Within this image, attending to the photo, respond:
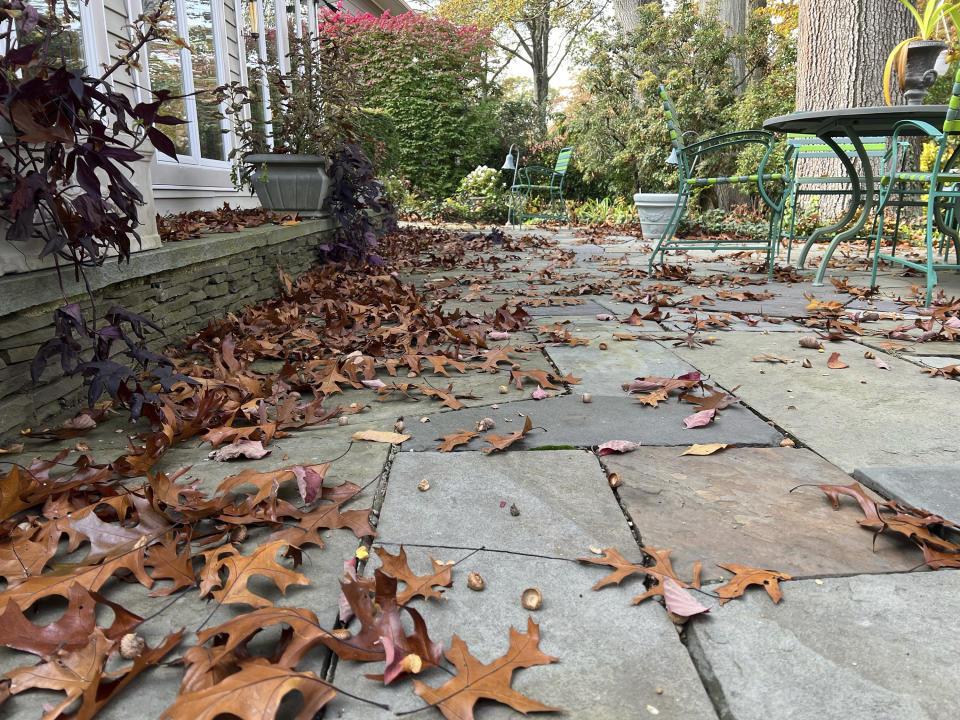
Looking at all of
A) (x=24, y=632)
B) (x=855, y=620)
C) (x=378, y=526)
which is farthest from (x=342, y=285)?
(x=855, y=620)

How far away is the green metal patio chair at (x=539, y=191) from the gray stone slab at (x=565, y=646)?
815 centimetres

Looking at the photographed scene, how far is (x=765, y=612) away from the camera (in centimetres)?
101

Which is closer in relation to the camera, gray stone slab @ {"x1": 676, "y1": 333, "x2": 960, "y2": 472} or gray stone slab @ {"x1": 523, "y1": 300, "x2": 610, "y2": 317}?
gray stone slab @ {"x1": 676, "y1": 333, "x2": 960, "y2": 472}

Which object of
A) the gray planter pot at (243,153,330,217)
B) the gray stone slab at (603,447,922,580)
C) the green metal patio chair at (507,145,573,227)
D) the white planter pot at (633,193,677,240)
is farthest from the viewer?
the green metal patio chair at (507,145,573,227)

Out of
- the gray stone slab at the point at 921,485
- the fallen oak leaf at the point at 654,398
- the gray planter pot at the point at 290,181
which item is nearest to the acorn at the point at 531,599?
the gray stone slab at the point at 921,485

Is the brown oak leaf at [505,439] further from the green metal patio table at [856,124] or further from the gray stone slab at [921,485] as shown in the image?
the green metal patio table at [856,124]

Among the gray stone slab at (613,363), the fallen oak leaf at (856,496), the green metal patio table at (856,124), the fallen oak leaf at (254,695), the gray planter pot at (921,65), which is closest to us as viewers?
the fallen oak leaf at (254,695)

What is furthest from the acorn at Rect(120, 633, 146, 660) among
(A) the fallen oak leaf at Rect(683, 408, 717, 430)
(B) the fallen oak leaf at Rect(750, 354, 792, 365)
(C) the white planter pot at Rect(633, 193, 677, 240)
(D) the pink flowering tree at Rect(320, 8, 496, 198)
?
(D) the pink flowering tree at Rect(320, 8, 496, 198)

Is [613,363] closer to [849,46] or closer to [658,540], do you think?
[658,540]

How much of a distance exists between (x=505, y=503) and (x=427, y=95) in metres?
11.9

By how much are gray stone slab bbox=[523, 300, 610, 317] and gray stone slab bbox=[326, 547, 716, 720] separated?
2.35 m

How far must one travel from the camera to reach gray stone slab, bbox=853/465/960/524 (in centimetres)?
127

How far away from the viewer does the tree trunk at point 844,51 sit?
6418 millimetres

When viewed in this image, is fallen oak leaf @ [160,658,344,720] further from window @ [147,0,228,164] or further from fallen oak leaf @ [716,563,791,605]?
window @ [147,0,228,164]
